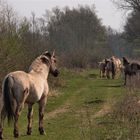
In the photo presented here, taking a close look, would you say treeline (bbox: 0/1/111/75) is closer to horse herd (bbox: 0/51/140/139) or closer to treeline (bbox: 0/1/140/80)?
treeline (bbox: 0/1/140/80)

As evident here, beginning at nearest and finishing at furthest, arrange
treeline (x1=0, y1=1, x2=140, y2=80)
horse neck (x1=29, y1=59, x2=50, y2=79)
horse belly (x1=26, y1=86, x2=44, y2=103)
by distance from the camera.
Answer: horse belly (x1=26, y1=86, x2=44, y2=103) → horse neck (x1=29, y1=59, x2=50, y2=79) → treeline (x1=0, y1=1, x2=140, y2=80)

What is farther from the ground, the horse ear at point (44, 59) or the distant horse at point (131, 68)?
the horse ear at point (44, 59)

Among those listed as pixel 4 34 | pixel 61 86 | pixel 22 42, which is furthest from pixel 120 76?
pixel 4 34

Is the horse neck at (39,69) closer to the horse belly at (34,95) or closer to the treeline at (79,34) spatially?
the horse belly at (34,95)

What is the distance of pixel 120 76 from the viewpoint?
45.9 meters

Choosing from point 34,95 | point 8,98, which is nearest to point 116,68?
point 34,95

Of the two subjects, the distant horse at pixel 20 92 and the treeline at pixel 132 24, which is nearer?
Result: the distant horse at pixel 20 92

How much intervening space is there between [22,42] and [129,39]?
1675 inches

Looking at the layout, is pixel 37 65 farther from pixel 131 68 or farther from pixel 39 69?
pixel 131 68

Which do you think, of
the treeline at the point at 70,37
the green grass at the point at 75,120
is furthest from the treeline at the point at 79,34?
the green grass at the point at 75,120

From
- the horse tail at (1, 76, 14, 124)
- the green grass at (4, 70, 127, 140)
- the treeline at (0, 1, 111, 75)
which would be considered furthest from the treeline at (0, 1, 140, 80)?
the horse tail at (1, 76, 14, 124)

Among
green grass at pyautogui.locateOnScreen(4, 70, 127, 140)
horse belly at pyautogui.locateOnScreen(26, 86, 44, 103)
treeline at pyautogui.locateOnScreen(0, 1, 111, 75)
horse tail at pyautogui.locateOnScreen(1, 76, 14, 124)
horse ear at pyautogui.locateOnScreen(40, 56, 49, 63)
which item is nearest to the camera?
horse tail at pyautogui.locateOnScreen(1, 76, 14, 124)

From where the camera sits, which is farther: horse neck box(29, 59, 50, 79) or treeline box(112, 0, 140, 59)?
treeline box(112, 0, 140, 59)

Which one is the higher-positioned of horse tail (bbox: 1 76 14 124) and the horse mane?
the horse mane
